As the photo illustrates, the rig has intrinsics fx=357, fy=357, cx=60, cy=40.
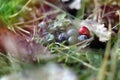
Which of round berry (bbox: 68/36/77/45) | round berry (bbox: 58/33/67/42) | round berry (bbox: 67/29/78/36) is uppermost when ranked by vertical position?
round berry (bbox: 67/29/78/36)

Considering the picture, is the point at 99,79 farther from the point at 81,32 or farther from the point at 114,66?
the point at 81,32

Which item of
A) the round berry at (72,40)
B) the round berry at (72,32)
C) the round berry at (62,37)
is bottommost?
the round berry at (72,40)

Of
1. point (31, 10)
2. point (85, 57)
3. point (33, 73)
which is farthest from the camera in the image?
point (31, 10)

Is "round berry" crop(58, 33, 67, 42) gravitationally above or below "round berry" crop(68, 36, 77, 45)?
above

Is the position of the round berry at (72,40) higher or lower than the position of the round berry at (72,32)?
lower

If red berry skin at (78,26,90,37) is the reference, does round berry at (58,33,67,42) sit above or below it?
below

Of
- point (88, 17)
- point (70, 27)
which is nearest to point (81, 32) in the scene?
point (70, 27)

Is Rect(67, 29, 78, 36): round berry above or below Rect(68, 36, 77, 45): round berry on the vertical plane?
above

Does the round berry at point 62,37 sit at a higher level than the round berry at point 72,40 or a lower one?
higher

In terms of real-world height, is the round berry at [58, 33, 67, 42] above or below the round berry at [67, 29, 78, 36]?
below

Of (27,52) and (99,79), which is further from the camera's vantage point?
(27,52)

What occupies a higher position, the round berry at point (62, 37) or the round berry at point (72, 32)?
the round berry at point (72, 32)
